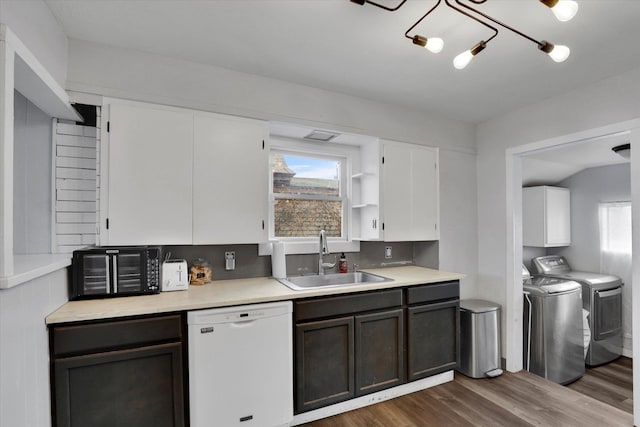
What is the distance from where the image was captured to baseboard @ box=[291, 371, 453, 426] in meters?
2.13

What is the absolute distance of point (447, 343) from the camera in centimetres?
266

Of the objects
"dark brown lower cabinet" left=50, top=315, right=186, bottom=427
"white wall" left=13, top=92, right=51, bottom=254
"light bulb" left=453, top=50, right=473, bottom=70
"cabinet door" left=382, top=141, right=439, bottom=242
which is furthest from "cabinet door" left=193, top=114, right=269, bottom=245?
"light bulb" left=453, top=50, right=473, bottom=70

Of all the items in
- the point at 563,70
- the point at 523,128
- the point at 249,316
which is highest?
the point at 563,70

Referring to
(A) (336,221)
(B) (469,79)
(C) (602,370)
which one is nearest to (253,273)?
(A) (336,221)

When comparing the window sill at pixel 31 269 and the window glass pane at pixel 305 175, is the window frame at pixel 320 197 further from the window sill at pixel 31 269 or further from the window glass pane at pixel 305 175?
the window sill at pixel 31 269

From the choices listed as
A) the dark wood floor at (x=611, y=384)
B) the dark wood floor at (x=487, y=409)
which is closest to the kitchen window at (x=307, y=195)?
the dark wood floor at (x=487, y=409)

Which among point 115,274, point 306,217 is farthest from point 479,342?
point 115,274

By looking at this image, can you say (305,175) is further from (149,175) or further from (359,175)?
(149,175)

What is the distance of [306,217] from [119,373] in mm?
1811

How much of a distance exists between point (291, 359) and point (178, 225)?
3.80ft

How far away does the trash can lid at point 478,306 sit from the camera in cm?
290

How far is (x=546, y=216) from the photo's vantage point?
12.9ft

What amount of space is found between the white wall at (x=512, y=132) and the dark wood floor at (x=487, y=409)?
722 mm

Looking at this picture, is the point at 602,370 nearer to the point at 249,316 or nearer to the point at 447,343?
the point at 447,343
